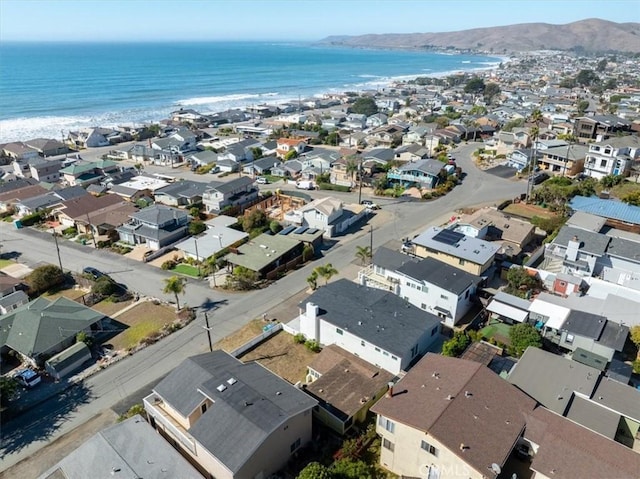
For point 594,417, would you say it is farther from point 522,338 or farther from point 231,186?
point 231,186

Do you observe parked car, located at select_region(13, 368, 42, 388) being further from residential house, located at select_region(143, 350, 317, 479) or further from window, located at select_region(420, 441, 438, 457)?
window, located at select_region(420, 441, 438, 457)

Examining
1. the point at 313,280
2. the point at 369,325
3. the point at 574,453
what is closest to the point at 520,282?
the point at 369,325

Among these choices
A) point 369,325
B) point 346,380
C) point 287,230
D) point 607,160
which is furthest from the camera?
point 607,160

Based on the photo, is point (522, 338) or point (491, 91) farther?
point (491, 91)

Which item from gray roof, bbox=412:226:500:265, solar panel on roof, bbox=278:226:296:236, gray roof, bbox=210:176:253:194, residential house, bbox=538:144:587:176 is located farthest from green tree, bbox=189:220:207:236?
residential house, bbox=538:144:587:176

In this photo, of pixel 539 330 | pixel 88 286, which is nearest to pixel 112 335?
pixel 88 286

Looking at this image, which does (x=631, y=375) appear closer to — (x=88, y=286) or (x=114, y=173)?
(x=88, y=286)

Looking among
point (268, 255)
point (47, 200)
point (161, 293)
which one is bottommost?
point (161, 293)
